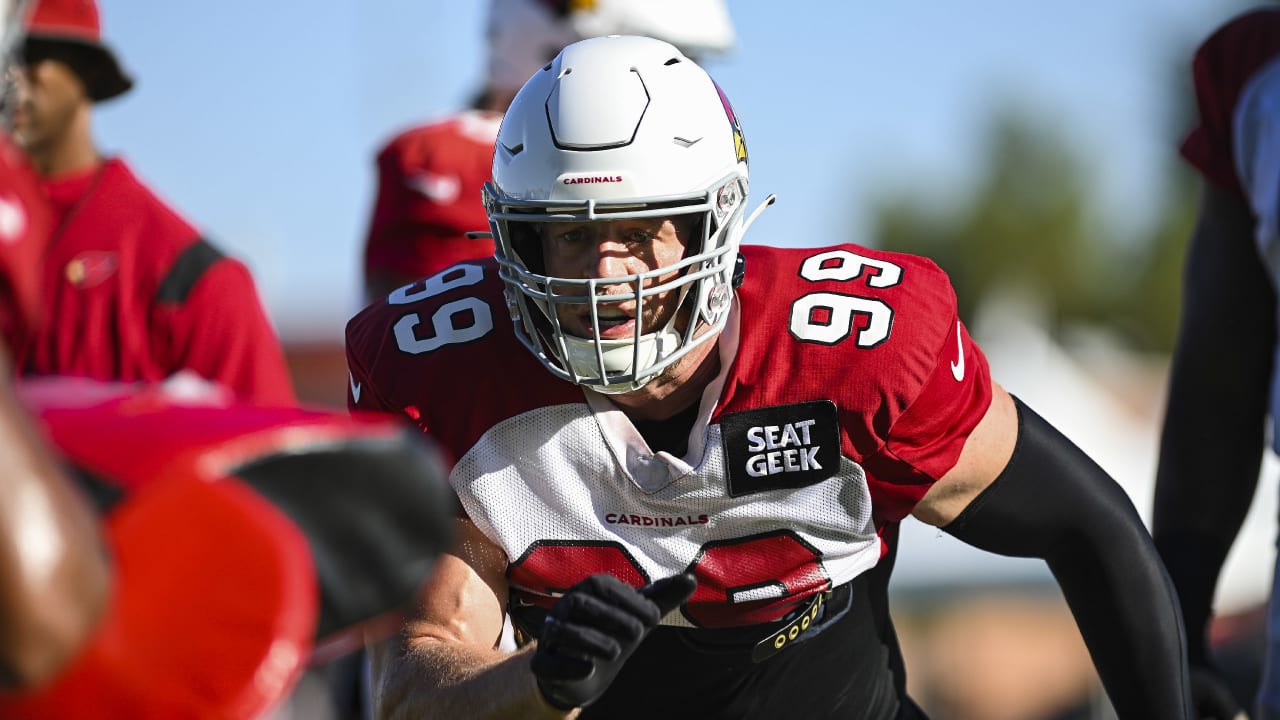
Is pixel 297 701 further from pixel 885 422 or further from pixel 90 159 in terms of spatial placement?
pixel 885 422

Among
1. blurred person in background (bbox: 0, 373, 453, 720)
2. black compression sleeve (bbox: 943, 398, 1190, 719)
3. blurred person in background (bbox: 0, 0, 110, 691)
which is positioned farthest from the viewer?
black compression sleeve (bbox: 943, 398, 1190, 719)

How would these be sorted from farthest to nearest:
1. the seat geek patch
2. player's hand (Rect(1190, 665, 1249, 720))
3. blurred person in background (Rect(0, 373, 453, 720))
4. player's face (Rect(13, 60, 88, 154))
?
player's face (Rect(13, 60, 88, 154)), player's hand (Rect(1190, 665, 1249, 720)), the seat geek patch, blurred person in background (Rect(0, 373, 453, 720))

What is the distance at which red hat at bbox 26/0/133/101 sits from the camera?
3492 millimetres

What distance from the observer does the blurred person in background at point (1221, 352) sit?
341 centimetres

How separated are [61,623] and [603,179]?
1542 mm

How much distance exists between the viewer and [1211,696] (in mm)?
3225

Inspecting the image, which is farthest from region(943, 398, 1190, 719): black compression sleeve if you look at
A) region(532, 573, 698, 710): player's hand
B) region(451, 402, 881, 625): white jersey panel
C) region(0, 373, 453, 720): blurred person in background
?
region(0, 373, 453, 720): blurred person in background

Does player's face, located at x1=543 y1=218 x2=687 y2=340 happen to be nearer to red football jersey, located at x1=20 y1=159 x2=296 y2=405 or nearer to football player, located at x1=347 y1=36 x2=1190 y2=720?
football player, located at x1=347 y1=36 x2=1190 y2=720

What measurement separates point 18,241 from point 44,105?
217 centimetres

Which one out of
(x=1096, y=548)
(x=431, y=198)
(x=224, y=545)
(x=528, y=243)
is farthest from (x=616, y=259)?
(x=431, y=198)

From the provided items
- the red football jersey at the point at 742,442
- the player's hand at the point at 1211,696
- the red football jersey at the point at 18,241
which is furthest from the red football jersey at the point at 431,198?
the red football jersey at the point at 18,241

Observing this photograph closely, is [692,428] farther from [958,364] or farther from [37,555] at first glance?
[37,555]

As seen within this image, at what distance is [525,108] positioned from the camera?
9.65 ft

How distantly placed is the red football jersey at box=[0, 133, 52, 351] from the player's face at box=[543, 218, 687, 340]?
1283 mm
